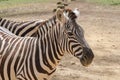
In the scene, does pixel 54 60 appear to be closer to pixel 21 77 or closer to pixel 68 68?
pixel 21 77

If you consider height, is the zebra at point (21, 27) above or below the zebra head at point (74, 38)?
below

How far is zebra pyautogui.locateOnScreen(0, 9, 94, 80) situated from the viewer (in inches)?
181

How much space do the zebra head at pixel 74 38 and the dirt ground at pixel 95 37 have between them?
10.4ft

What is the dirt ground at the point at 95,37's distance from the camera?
8.07 m

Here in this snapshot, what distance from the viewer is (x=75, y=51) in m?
4.63

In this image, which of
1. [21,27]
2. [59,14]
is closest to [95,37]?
[21,27]

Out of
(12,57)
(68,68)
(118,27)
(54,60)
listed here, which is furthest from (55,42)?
(118,27)

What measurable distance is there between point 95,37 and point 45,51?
686 cm

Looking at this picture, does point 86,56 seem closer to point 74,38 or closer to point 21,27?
point 74,38

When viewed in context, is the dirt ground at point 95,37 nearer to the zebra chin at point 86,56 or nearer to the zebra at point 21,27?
the zebra at point 21,27

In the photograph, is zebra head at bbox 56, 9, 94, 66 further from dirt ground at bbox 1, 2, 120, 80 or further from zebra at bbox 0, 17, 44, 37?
dirt ground at bbox 1, 2, 120, 80

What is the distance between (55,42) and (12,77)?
69 centimetres

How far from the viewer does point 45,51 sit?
189 inches

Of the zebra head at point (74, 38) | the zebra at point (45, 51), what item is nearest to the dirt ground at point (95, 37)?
the zebra at point (45, 51)
